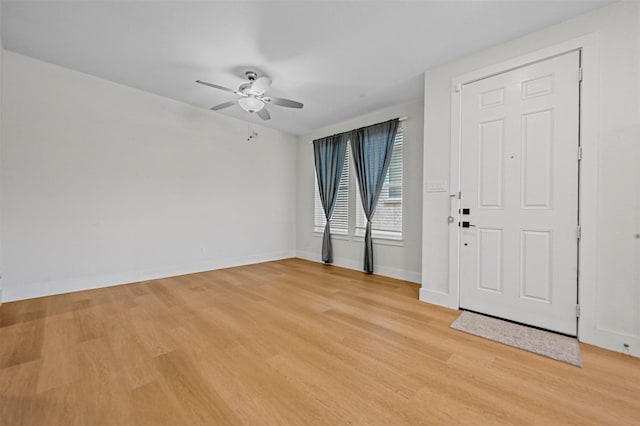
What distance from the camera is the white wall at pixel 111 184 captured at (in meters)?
3.08

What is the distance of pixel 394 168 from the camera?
436cm

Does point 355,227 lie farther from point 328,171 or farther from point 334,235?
point 328,171

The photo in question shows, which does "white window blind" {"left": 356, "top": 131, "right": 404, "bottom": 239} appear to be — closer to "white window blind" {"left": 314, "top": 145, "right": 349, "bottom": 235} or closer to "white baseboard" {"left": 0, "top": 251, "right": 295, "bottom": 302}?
"white window blind" {"left": 314, "top": 145, "right": 349, "bottom": 235}

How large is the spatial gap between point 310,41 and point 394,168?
8.00 ft

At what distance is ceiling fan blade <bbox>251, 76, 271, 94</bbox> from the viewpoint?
296 centimetres

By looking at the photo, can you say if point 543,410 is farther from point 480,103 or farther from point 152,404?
point 480,103

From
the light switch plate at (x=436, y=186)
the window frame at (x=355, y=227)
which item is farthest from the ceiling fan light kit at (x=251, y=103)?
the light switch plate at (x=436, y=186)

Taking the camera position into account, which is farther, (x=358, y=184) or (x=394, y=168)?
(x=358, y=184)

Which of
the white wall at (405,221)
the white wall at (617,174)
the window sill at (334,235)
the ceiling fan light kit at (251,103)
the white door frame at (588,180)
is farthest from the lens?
the window sill at (334,235)

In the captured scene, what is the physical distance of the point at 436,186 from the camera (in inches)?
124

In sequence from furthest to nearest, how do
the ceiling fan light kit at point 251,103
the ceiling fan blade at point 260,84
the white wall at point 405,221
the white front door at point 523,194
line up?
the white wall at point 405,221
the ceiling fan light kit at point 251,103
the ceiling fan blade at point 260,84
the white front door at point 523,194

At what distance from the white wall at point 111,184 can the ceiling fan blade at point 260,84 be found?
2.06 metres

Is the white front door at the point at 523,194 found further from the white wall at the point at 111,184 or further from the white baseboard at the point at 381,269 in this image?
the white wall at the point at 111,184

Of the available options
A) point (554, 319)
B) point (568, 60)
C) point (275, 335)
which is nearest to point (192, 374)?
point (275, 335)
